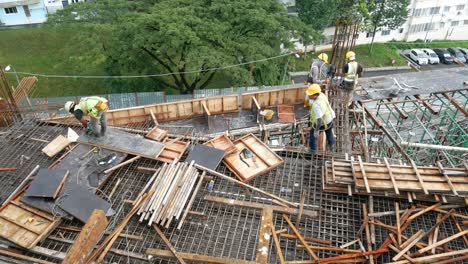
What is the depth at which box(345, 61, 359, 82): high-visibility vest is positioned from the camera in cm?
1311

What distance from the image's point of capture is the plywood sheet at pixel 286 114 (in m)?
15.2

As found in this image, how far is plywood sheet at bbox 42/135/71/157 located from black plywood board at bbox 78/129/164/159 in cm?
73

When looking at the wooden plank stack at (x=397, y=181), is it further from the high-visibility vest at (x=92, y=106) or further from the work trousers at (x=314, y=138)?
the high-visibility vest at (x=92, y=106)

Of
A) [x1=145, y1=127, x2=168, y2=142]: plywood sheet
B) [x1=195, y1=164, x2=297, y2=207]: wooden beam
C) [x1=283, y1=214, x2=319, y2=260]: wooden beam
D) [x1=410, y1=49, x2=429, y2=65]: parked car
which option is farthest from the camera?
[x1=410, y1=49, x2=429, y2=65]: parked car

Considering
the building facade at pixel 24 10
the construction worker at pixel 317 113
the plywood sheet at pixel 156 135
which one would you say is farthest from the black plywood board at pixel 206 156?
the building facade at pixel 24 10

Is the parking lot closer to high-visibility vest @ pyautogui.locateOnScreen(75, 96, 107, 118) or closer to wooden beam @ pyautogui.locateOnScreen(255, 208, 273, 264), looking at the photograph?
wooden beam @ pyautogui.locateOnScreen(255, 208, 273, 264)

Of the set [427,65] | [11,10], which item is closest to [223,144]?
[427,65]

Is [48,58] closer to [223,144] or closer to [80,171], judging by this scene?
[80,171]

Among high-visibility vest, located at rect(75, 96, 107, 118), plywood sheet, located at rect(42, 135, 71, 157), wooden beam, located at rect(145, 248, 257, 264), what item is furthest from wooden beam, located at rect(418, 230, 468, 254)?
plywood sheet, located at rect(42, 135, 71, 157)

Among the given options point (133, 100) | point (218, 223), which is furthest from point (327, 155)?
point (133, 100)

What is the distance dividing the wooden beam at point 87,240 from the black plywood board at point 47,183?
7.48 ft

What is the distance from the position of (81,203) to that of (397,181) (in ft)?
27.8

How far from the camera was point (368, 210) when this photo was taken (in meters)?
8.50

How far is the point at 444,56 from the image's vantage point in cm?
3725
